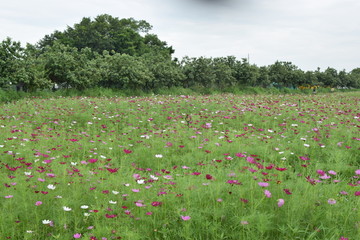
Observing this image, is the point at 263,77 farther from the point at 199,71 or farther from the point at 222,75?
the point at 199,71

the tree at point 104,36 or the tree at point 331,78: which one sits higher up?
the tree at point 104,36

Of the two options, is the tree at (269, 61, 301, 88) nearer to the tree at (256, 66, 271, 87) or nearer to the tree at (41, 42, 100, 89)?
the tree at (256, 66, 271, 87)

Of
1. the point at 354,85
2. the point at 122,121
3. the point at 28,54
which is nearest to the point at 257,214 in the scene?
the point at 122,121

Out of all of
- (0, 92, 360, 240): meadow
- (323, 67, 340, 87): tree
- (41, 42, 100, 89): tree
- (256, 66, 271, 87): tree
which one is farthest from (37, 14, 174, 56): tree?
(0, 92, 360, 240): meadow

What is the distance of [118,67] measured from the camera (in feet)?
64.5

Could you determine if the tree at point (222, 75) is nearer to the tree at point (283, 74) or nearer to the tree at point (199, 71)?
the tree at point (199, 71)

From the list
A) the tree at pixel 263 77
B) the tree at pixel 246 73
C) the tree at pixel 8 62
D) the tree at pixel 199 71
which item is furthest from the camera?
the tree at pixel 263 77

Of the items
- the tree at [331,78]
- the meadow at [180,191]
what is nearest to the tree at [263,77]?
the tree at [331,78]

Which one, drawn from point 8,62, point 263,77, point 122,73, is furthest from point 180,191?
point 263,77

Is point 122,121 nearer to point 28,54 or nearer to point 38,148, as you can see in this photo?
point 38,148

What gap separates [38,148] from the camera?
173 inches

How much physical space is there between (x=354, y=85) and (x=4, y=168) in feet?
208

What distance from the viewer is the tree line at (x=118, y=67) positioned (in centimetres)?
1476

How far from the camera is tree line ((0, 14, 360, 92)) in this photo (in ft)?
48.4
